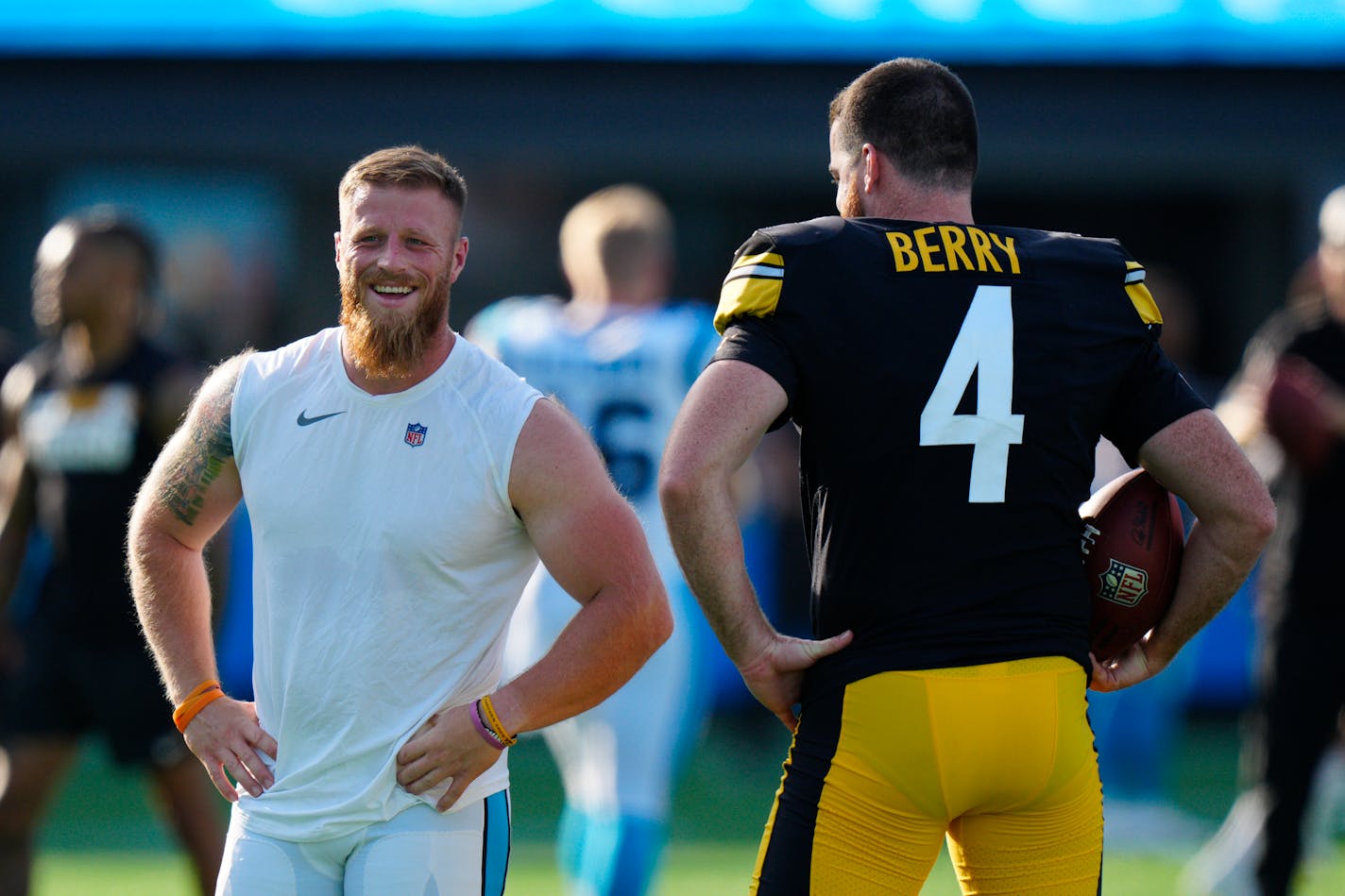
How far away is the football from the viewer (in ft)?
11.7

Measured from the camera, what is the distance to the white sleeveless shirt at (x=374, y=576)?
129 inches

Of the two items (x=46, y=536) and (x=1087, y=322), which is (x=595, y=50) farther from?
(x=1087, y=322)

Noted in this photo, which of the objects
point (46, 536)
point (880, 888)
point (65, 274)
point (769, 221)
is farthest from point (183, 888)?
point (769, 221)

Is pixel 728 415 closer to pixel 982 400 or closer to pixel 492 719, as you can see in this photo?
pixel 982 400

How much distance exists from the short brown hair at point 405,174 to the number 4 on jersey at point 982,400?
3.39 ft

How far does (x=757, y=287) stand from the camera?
3.32m

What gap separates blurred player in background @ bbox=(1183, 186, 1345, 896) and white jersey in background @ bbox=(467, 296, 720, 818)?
78.3 inches

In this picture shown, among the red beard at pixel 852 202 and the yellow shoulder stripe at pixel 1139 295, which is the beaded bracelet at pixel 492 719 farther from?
the yellow shoulder stripe at pixel 1139 295

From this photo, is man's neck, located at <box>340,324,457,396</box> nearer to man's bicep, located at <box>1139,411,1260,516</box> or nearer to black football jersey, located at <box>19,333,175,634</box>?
man's bicep, located at <box>1139,411,1260,516</box>

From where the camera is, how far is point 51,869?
24.0 ft

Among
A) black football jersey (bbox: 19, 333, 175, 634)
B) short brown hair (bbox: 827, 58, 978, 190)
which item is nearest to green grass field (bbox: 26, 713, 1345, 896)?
black football jersey (bbox: 19, 333, 175, 634)

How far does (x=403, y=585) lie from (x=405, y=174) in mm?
819

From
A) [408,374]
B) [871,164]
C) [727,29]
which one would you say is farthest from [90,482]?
[727,29]

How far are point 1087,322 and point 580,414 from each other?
97.2 inches
